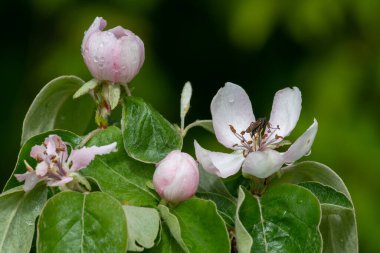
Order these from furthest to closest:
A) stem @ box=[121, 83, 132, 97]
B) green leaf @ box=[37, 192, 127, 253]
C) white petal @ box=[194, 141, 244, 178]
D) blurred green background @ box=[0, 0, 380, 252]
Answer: blurred green background @ box=[0, 0, 380, 252]
stem @ box=[121, 83, 132, 97]
white petal @ box=[194, 141, 244, 178]
green leaf @ box=[37, 192, 127, 253]

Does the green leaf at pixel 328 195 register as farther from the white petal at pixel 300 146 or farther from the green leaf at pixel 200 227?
the green leaf at pixel 200 227

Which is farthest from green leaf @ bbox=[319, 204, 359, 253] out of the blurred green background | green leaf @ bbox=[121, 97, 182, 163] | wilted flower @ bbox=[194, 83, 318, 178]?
the blurred green background

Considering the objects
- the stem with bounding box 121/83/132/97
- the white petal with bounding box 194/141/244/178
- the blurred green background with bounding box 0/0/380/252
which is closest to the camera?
the white petal with bounding box 194/141/244/178

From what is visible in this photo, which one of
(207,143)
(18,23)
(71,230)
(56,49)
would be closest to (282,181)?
(71,230)

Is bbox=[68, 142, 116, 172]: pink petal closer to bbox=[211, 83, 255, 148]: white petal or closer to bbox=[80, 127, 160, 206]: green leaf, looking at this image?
bbox=[80, 127, 160, 206]: green leaf

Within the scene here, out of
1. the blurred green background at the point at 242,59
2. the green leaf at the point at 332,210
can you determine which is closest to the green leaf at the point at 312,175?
the green leaf at the point at 332,210

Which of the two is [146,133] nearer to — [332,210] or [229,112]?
[229,112]

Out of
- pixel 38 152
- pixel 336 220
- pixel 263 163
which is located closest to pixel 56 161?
pixel 38 152
